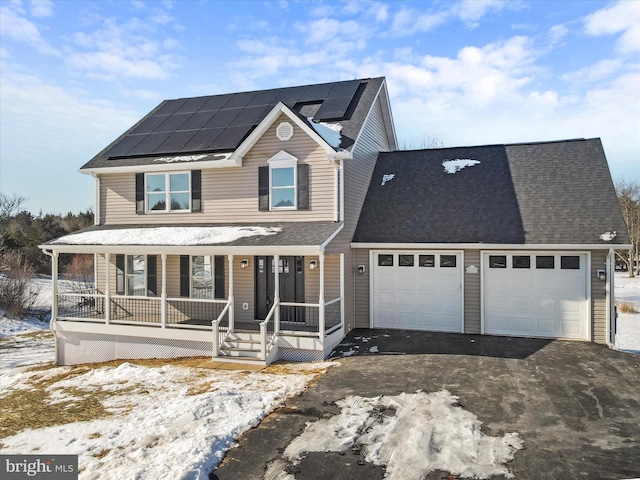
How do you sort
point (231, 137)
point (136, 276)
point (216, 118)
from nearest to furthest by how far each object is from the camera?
point (231, 137)
point (136, 276)
point (216, 118)

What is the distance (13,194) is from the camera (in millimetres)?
42906

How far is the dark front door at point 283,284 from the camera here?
42.3 feet

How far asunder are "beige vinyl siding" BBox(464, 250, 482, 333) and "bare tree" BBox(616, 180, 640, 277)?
30.5 metres

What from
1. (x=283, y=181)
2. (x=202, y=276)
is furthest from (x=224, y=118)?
(x=202, y=276)

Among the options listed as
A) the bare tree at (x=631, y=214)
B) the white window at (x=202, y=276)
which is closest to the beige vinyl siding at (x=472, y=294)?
the white window at (x=202, y=276)

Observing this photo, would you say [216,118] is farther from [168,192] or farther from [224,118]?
[168,192]

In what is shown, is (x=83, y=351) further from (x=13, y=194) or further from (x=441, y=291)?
(x=13, y=194)

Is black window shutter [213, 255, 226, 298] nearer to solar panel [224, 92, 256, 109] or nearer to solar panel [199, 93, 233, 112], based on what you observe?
solar panel [224, 92, 256, 109]

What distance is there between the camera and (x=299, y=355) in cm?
→ 1108

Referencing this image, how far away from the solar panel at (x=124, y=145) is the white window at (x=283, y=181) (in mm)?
5807

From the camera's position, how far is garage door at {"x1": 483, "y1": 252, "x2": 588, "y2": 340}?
11.7 m

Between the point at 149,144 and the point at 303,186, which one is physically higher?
the point at 149,144

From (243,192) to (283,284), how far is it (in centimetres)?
311

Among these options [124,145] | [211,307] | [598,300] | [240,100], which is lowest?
[211,307]
